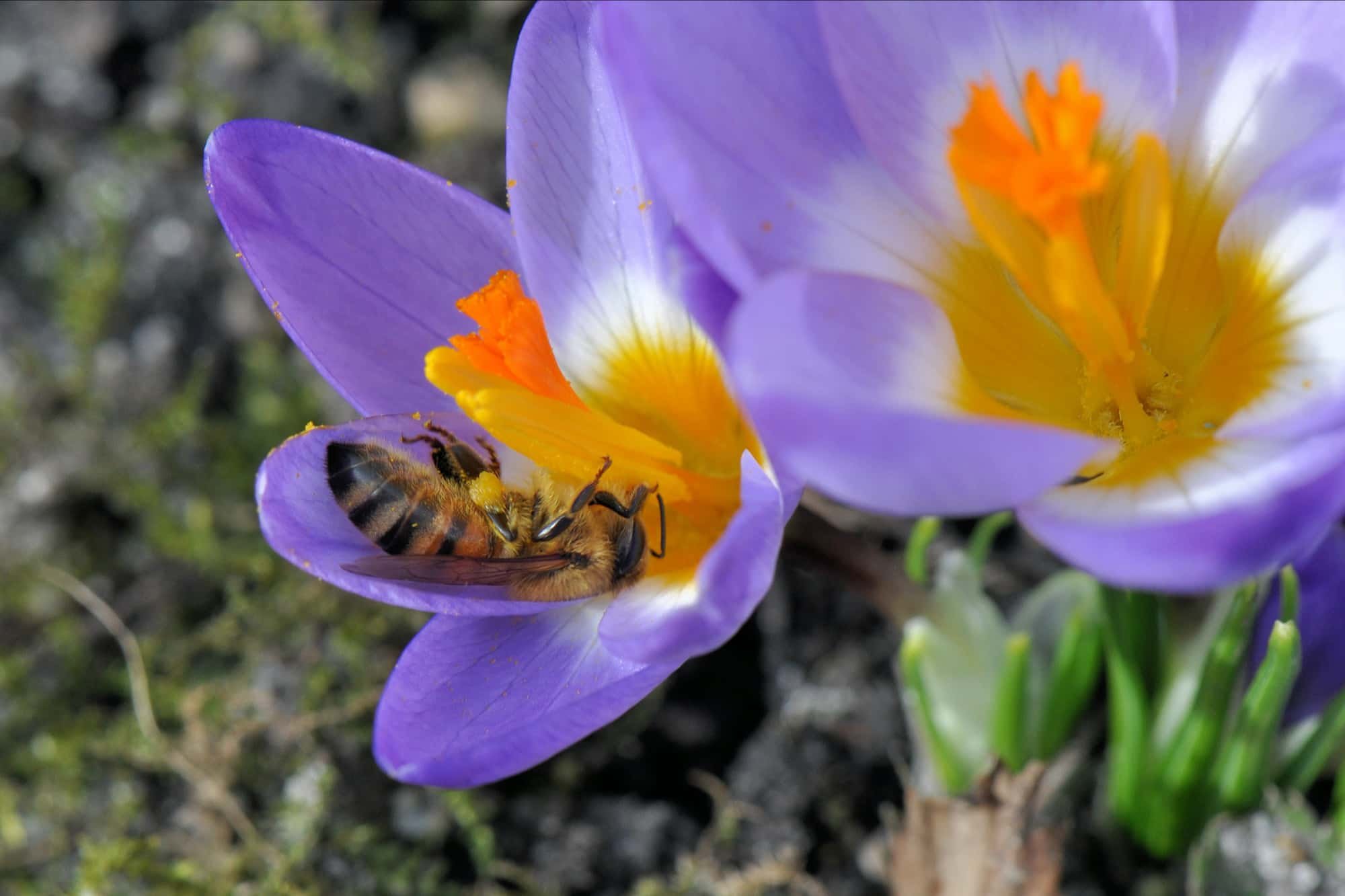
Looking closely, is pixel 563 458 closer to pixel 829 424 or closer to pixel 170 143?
pixel 829 424

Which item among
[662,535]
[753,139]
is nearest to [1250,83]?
[753,139]

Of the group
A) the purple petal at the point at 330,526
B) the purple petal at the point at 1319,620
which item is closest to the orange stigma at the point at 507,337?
the purple petal at the point at 330,526

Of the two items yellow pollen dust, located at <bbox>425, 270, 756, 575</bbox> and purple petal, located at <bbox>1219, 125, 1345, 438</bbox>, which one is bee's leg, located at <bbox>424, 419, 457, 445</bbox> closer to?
yellow pollen dust, located at <bbox>425, 270, 756, 575</bbox>

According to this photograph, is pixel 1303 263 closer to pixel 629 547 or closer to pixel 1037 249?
pixel 1037 249

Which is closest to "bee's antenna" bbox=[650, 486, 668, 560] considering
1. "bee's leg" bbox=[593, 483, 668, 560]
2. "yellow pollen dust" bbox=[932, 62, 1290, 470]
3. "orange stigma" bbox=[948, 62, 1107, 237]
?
"bee's leg" bbox=[593, 483, 668, 560]

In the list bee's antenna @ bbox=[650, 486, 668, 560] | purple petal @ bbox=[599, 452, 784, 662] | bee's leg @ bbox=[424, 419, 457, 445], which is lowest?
bee's antenna @ bbox=[650, 486, 668, 560]

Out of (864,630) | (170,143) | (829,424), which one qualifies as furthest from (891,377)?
(170,143)
